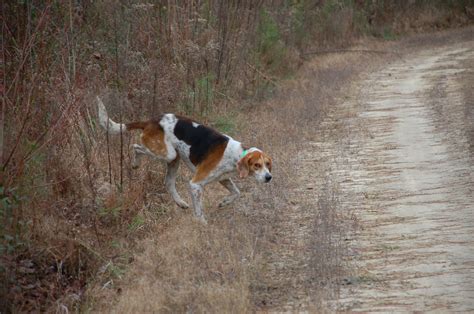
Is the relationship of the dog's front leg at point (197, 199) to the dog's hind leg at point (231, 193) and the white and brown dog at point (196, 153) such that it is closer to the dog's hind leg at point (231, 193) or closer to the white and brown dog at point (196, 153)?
the white and brown dog at point (196, 153)

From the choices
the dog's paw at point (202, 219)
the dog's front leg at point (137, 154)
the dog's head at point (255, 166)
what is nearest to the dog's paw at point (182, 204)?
the dog's paw at point (202, 219)

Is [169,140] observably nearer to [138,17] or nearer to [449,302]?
[138,17]

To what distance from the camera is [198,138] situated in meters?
9.38

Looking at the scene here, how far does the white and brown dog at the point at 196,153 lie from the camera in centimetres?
891

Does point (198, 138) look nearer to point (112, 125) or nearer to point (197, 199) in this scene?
point (197, 199)

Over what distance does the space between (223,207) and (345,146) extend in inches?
137

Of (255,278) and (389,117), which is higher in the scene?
(255,278)

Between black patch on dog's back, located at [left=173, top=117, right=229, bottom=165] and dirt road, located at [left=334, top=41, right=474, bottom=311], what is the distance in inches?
62.5

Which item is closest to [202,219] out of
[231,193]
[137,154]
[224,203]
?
[224,203]

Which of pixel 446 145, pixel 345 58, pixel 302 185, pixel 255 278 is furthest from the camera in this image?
pixel 345 58

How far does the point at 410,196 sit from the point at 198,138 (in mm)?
2463

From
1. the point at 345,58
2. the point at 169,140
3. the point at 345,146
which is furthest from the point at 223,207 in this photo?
the point at 345,58

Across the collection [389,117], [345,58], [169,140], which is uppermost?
[169,140]

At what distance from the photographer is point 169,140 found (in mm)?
9539
